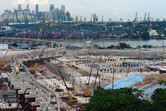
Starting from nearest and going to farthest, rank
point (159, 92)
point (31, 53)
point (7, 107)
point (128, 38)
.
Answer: point (159, 92) → point (7, 107) → point (31, 53) → point (128, 38)

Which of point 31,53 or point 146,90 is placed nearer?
point 146,90

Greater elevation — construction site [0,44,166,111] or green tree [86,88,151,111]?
green tree [86,88,151,111]

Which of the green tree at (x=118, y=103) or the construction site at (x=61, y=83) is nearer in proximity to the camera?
the green tree at (x=118, y=103)

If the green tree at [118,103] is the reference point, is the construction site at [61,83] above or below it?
below

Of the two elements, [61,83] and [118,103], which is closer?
[118,103]

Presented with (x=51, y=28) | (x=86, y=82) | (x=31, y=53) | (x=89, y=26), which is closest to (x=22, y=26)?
(x=51, y=28)

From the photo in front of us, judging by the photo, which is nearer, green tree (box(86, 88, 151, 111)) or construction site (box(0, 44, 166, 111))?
green tree (box(86, 88, 151, 111))

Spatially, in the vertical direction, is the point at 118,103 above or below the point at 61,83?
above

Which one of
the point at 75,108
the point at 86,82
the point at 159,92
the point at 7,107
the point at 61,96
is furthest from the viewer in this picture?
the point at 86,82

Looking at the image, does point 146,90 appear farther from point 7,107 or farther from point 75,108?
point 7,107

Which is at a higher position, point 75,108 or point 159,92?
point 159,92
